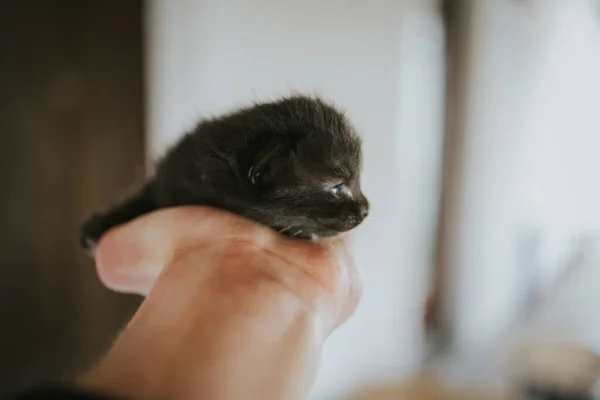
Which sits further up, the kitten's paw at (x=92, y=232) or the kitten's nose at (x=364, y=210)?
the kitten's nose at (x=364, y=210)

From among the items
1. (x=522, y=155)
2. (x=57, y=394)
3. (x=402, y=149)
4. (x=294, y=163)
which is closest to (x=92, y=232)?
(x=294, y=163)

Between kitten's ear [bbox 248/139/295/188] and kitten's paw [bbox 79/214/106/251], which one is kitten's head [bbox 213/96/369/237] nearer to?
kitten's ear [bbox 248/139/295/188]

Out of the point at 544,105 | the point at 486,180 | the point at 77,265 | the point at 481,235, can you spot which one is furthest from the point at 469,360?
the point at 77,265

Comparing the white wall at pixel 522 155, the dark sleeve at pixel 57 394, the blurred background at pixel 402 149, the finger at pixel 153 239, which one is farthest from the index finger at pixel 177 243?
the white wall at pixel 522 155

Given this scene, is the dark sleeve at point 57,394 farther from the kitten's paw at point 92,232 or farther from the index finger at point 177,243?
the kitten's paw at point 92,232

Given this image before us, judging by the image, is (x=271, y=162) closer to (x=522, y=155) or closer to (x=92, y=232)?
(x=92, y=232)

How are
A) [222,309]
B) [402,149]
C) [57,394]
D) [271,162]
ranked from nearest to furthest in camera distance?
[57,394]
[222,309]
[271,162]
[402,149]
